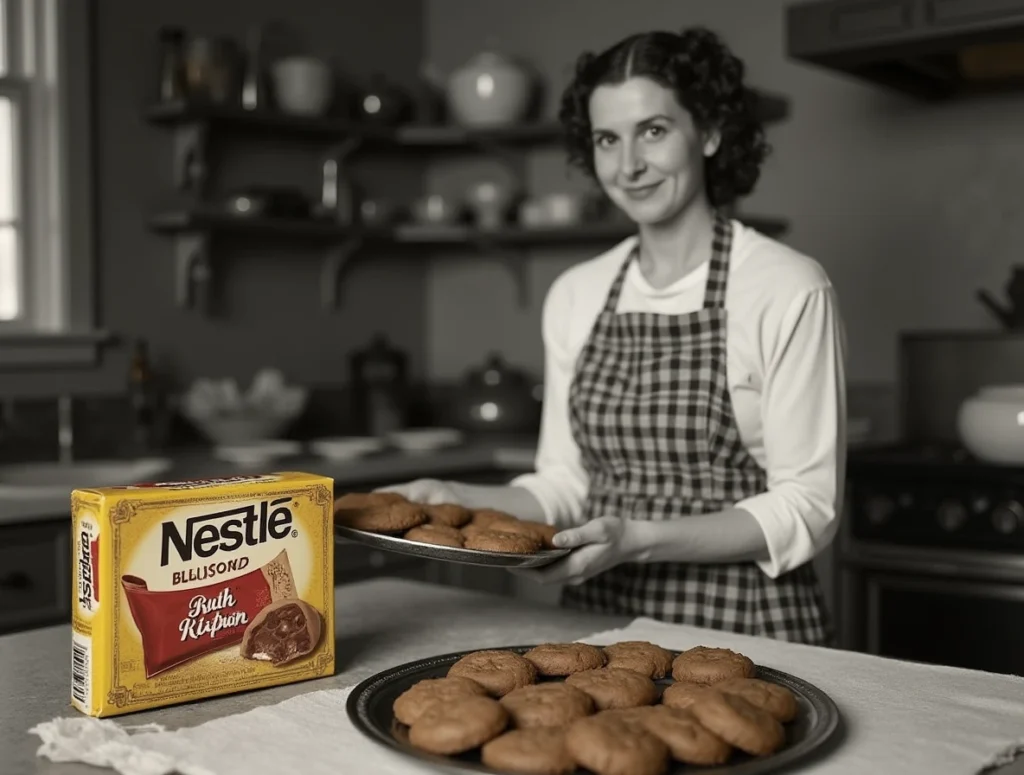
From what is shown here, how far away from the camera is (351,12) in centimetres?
403

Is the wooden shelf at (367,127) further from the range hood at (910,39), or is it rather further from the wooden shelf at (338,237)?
the range hood at (910,39)

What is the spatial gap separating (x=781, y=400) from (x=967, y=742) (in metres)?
0.71

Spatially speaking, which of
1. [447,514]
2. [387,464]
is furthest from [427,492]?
[387,464]

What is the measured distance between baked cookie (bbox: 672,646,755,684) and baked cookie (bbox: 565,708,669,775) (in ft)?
0.59

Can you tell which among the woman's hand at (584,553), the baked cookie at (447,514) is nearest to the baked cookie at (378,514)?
the baked cookie at (447,514)

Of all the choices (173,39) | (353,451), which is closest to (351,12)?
(173,39)

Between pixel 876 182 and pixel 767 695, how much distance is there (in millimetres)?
2720

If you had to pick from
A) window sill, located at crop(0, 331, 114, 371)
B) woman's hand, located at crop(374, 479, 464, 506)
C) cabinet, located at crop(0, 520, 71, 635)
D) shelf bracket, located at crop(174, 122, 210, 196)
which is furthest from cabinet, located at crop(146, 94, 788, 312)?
woman's hand, located at crop(374, 479, 464, 506)

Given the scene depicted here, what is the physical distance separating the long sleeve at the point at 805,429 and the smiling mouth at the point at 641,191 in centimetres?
27

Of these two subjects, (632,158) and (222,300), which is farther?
(222,300)

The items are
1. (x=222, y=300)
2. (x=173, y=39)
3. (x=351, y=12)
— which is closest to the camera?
(x=173, y=39)

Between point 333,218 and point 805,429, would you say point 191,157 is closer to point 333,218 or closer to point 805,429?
point 333,218

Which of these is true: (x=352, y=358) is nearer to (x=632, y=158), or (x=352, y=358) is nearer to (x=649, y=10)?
(x=649, y=10)

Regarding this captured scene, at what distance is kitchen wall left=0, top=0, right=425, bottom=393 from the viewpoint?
334 centimetres
